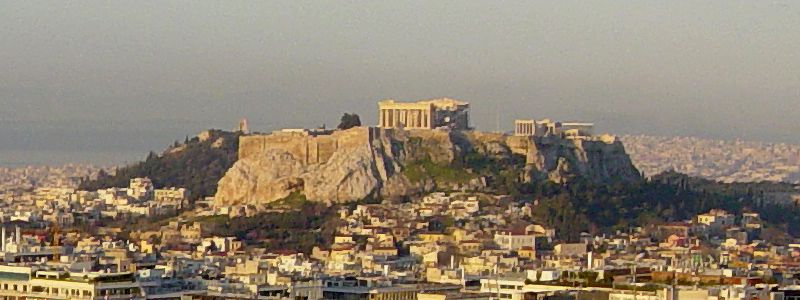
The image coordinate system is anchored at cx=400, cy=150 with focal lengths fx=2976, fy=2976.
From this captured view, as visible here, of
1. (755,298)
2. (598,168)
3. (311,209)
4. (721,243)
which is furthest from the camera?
(598,168)

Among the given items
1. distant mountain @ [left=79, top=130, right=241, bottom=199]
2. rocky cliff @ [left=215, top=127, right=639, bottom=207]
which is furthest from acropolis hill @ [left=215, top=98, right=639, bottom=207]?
distant mountain @ [left=79, top=130, right=241, bottom=199]

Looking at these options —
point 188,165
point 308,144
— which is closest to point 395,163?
point 308,144

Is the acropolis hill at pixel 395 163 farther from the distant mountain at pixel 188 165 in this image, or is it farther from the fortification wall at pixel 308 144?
the distant mountain at pixel 188 165

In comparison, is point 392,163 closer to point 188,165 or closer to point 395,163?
point 395,163

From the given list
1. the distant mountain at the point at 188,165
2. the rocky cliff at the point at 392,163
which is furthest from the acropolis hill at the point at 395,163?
the distant mountain at the point at 188,165

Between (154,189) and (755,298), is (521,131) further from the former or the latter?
(755,298)

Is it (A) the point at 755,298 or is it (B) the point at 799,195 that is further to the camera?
(B) the point at 799,195

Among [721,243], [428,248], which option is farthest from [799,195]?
[428,248]

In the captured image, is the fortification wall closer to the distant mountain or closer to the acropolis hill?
the acropolis hill
